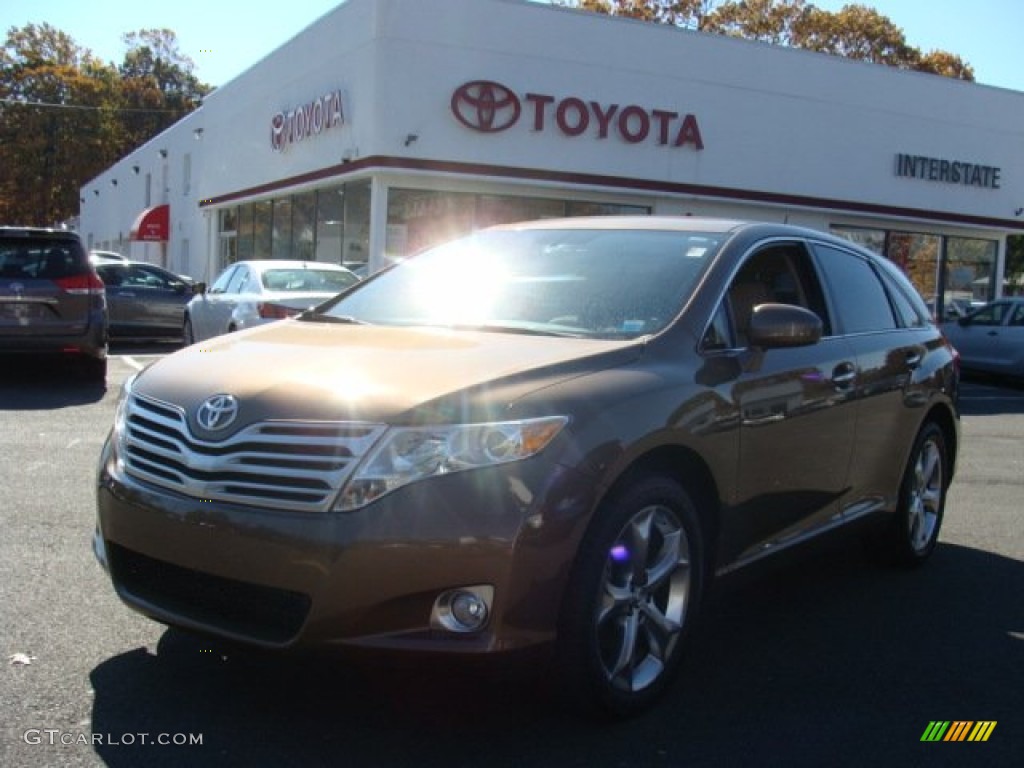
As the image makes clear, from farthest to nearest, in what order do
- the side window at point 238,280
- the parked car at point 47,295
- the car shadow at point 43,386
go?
the side window at point 238,280 → the parked car at point 47,295 → the car shadow at point 43,386

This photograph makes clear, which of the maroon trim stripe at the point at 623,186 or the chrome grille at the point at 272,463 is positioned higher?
the maroon trim stripe at the point at 623,186

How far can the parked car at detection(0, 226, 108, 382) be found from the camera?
10.3 meters

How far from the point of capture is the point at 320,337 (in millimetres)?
3924

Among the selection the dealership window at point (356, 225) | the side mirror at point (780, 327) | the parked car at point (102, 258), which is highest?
the dealership window at point (356, 225)

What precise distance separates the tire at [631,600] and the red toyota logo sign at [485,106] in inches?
617

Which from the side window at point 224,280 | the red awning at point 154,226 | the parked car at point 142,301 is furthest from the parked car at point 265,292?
the red awning at point 154,226

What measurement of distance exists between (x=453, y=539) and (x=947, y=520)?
4853 millimetres

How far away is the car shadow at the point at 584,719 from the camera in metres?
3.09

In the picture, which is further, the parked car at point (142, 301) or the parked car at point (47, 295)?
the parked car at point (142, 301)

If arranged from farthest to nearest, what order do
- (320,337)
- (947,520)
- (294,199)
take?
(294,199) < (947,520) < (320,337)

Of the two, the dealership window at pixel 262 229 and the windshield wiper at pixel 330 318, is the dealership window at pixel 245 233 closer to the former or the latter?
the dealership window at pixel 262 229

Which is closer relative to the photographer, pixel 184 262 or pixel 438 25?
pixel 438 25

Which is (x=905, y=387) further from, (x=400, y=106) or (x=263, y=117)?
(x=263, y=117)

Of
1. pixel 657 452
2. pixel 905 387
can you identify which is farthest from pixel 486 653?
pixel 905 387
